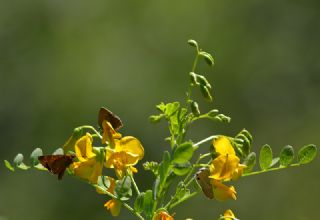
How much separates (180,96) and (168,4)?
2.61m

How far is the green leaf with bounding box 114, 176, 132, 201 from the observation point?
2.25 meters

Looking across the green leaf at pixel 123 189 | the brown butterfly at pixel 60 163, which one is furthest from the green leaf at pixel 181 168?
the brown butterfly at pixel 60 163

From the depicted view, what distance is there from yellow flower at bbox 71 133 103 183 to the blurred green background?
6615 mm

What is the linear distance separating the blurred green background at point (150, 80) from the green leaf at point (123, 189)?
21.5 feet

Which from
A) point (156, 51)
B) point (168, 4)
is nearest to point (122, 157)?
point (156, 51)

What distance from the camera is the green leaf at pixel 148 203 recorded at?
225 centimetres

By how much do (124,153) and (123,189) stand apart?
11cm

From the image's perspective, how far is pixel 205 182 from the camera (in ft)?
7.23

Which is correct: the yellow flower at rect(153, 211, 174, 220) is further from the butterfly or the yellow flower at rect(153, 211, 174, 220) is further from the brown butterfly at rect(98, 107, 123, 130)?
the brown butterfly at rect(98, 107, 123, 130)

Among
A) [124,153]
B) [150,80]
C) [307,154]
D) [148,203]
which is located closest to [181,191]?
[148,203]

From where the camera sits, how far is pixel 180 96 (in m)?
9.81

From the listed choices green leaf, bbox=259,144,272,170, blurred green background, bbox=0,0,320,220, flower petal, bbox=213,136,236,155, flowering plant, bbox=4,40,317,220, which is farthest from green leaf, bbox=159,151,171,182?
blurred green background, bbox=0,0,320,220

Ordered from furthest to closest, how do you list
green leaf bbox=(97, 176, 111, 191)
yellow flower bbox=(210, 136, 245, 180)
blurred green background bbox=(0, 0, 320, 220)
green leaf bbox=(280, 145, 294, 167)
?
blurred green background bbox=(0, 0, 320, 220)
green leaf bbox=(280, 145, 294, 167)
green leaf bbox=(97, 176, 111, 191)
yellow flower bbox=(210, 136, 245, 180)

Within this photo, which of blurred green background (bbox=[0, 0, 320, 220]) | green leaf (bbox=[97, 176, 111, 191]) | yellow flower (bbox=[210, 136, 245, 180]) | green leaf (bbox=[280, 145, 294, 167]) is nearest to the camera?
yellow flower (bbox=[210, 136, 245, 180])
